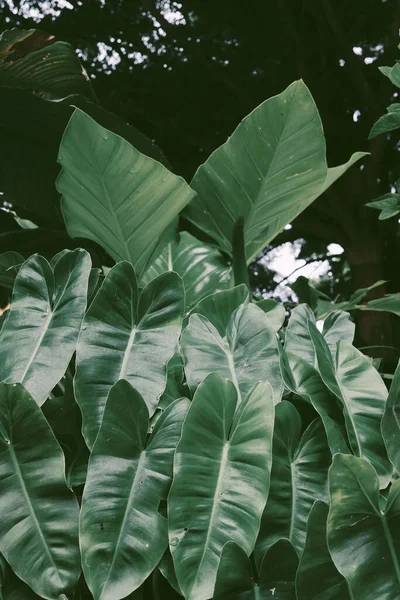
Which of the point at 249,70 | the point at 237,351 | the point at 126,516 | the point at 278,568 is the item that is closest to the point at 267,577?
the point at 278,568

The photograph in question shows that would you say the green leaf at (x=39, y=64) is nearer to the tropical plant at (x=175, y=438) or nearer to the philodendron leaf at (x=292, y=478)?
the tropical plant at (x=175, y=438)

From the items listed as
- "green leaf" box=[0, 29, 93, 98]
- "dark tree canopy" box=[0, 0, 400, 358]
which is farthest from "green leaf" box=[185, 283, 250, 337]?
"dark tree canopy" box=[0, 0, 400, 358]

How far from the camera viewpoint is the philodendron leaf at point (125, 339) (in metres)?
0.64

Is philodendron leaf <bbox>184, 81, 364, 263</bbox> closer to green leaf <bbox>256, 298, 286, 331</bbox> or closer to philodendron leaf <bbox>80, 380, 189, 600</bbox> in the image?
green leaf <bbox>256, 298, 286, 331</bbox>

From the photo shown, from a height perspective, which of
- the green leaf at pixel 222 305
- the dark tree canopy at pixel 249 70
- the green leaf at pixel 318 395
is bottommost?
the green leaf at pixel 318 395

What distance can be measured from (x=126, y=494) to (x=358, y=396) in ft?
0.96

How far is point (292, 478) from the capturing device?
0.61 m

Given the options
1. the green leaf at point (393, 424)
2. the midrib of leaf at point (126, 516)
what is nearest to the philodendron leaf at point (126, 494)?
the midrib of leaf at point (126, 516)

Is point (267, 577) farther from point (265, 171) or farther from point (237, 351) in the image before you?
point (265, 171)

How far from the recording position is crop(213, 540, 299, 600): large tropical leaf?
1.69 feet

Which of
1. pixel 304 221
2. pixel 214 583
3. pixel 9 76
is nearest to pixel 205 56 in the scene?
pixel 304 221

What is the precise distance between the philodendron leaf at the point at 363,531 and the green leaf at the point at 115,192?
0.52 metres

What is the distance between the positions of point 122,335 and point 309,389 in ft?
0.75

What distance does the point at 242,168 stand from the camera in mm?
945
